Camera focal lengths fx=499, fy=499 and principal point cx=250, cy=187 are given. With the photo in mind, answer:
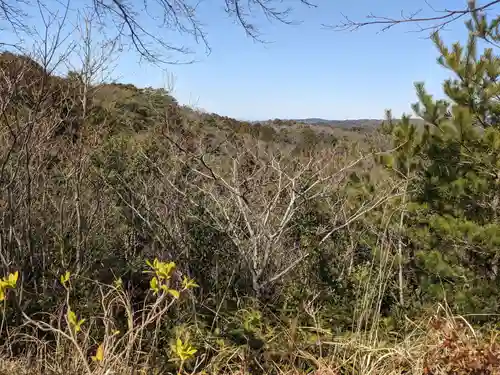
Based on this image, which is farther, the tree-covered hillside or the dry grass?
the tree-covered hillside

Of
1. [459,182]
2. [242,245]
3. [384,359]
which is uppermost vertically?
[459,182]

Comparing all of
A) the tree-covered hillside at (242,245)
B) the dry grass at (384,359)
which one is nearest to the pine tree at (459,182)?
the tree-covered hillside at (242,245)

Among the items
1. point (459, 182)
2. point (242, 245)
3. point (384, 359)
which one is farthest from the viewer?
point (459, 182)

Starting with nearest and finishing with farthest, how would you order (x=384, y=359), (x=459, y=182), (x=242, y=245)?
(x=384, y=359) → (x=242, y=245) → (x=459, y=182)

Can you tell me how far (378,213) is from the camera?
548 centimetres

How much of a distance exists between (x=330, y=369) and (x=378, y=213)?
333cm

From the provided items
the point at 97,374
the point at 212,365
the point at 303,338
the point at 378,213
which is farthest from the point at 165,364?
the point at 378,213

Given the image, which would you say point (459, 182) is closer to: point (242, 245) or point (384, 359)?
point (242, 245)

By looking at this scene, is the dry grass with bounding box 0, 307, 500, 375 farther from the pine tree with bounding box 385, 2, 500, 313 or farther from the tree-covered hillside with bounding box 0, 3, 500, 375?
the pine tree with bounding box 385, 2, 500, 313

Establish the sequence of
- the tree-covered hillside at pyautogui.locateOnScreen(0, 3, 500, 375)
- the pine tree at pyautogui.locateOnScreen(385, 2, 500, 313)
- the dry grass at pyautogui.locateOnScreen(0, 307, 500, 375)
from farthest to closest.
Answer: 1. the pine tree at pyautogui.locateOnScreen(385, 2, 500, 313)
2. the tree-covered hillside at pyautogui.locateOnScreen(0, 3, 500, 375)
3. the dry grass at pyautogui.locateOnScreen(0, 307, 500, 375)

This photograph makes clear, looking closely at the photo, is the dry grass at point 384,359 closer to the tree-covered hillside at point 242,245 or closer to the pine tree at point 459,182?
the tree-covered hillside at point 242,245

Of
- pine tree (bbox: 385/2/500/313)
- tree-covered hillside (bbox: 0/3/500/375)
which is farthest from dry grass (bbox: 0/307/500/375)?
pine tree (bbox: 385/2/500/313)

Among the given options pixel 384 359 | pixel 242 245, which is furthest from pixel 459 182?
pixel 384 359

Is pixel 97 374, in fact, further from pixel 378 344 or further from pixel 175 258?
pixel 175 258
